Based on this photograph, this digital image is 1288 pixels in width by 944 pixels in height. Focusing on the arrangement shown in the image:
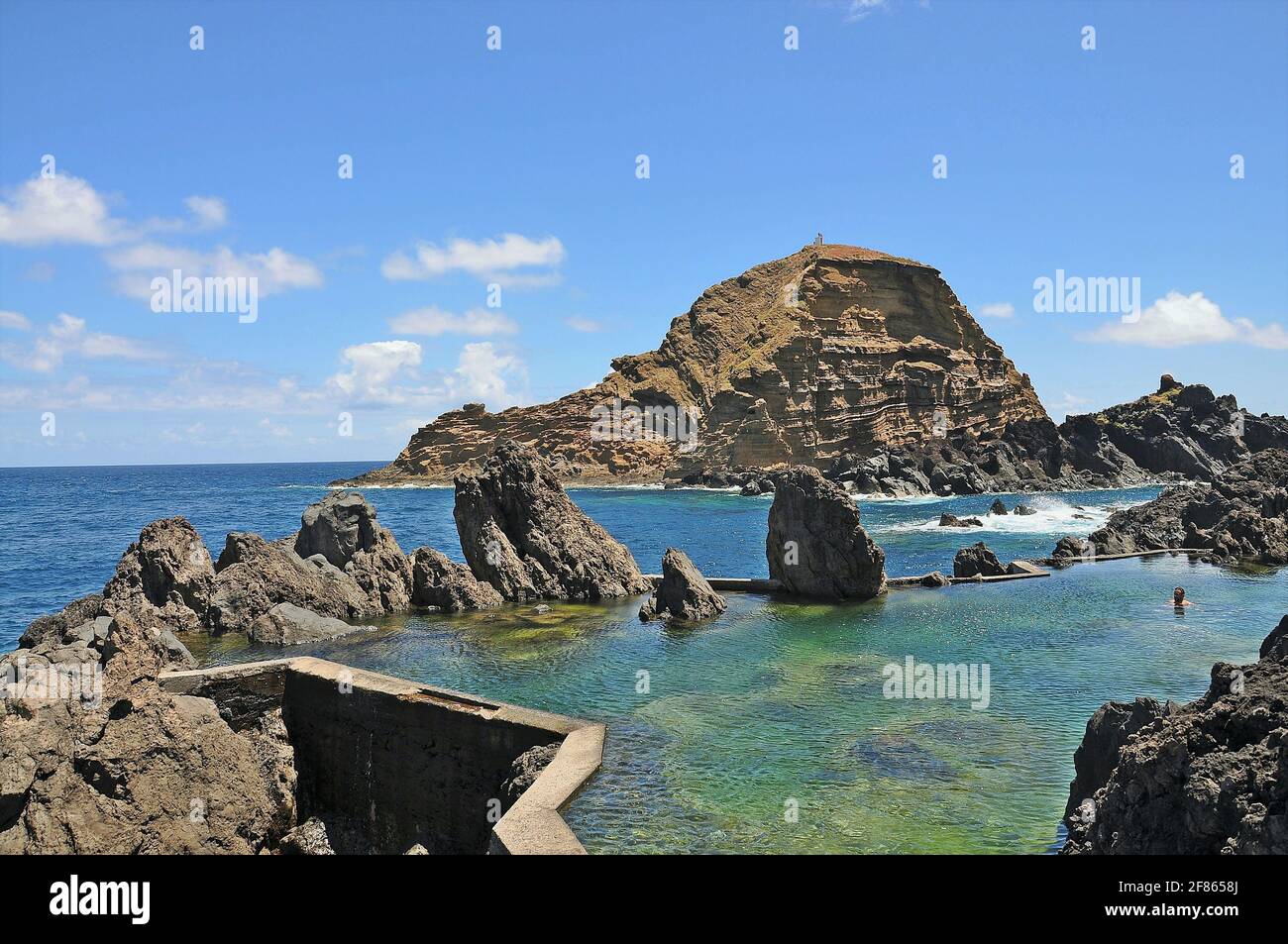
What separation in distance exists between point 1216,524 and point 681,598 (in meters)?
32.0

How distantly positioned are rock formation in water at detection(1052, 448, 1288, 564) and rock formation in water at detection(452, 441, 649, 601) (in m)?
21.5

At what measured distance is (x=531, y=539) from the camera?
32.7 m

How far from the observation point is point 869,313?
147 meters

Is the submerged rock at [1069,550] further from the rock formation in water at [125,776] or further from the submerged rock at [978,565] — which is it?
the rock formation in water at [125,776]

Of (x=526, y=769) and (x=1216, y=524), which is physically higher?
(x=1216, y=524)

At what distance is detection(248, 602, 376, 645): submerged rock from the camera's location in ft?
82.6

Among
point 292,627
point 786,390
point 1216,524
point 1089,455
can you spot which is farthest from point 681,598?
point 786,390

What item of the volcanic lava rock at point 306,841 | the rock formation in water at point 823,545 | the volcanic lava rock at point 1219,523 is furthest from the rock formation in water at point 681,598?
the volcanic lava rock at point 1219,523

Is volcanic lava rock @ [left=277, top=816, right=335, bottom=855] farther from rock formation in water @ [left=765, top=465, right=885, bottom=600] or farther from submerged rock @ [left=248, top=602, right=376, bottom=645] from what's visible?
rock formation in water @ [left=765, top=465, right=885, bottom=600]

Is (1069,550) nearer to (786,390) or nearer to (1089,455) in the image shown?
(1089,455)

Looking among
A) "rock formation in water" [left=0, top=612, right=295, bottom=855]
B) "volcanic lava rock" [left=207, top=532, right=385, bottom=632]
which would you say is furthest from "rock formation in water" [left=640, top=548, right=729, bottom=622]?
"rock formation in water" [left=0, top=612, right=295, bottom=855]

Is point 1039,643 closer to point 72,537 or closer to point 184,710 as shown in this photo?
point 184,710
